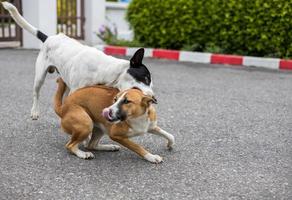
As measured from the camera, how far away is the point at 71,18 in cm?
1258

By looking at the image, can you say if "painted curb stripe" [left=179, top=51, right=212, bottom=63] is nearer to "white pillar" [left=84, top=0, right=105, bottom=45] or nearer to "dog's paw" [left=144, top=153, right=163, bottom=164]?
"white pillar" [left=84, top=0, right=105, bottom=45]

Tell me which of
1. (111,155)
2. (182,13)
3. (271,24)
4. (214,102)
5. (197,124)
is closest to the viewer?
(111,155)

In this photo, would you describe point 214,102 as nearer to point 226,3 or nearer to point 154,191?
point 154,191

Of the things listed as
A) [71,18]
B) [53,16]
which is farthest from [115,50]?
[71,18]

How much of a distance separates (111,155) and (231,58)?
591 centimetres

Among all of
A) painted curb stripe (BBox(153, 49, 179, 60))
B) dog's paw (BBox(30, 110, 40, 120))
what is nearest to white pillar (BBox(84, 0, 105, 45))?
painted curb stripe (BBox(153, 49, 179, 60))

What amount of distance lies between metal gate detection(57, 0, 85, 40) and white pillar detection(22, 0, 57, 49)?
0.83 metres

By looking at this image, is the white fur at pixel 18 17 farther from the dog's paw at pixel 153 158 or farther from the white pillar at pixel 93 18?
the white pillar at pixel 93 18

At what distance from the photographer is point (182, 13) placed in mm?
10281

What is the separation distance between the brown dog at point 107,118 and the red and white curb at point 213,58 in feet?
18.2

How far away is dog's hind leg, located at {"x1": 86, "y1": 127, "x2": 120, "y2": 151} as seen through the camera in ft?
13.2

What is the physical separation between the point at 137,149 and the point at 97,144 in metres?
0.46

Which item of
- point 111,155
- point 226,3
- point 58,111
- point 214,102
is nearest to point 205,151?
point 111,155

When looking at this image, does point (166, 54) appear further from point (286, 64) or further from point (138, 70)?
Answer: point (138, 70)
